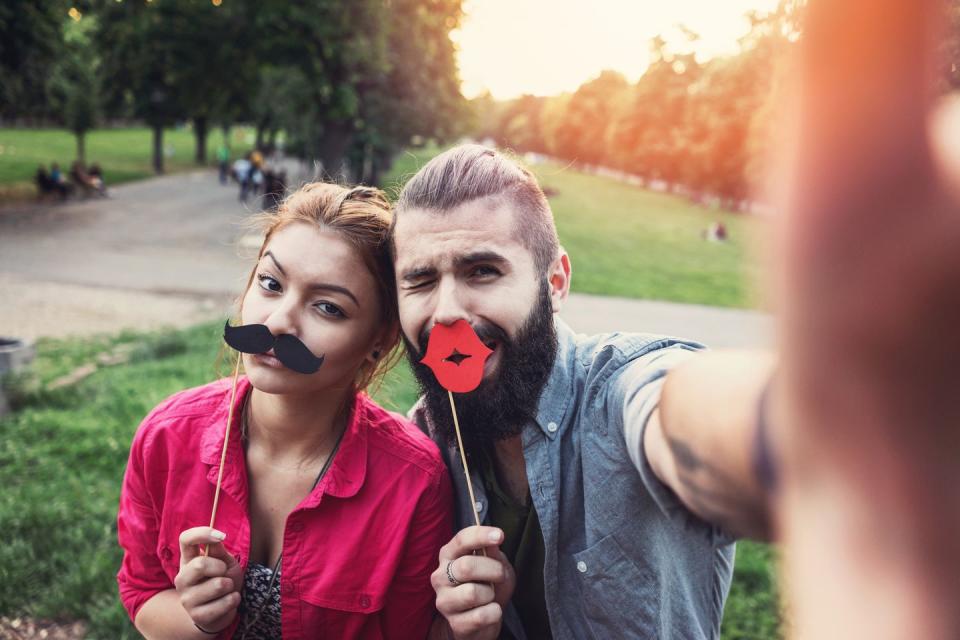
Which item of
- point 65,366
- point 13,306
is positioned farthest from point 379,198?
point 13,306

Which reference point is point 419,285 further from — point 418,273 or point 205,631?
point 205,631

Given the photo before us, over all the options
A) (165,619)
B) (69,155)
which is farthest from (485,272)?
(69,155)

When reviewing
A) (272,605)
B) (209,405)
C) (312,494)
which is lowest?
(272,605)

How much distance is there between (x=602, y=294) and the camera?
12.0 m

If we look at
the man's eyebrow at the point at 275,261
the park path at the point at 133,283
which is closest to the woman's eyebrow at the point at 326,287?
the man's eyebrow at the point at 275,261

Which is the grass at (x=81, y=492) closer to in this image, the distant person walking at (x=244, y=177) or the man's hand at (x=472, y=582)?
the man's hand at (x=472, y=582)

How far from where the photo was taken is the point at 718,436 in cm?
83

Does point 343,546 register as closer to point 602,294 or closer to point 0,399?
point 0,399

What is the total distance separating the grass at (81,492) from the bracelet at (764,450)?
233 cm

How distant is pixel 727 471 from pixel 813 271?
1.11ft

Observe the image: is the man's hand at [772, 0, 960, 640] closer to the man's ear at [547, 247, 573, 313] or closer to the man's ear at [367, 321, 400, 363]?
the man's ear at [547, 247, 573, 313]

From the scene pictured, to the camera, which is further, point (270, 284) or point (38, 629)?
point (38, 629)

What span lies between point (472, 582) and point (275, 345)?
2.79 feet

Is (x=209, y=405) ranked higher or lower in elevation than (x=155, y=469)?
higher
